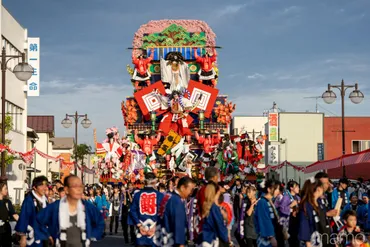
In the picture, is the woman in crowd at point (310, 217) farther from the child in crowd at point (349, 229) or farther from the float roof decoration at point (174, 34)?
the float roof decoration at point (174, 34)

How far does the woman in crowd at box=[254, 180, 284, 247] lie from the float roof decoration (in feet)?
159

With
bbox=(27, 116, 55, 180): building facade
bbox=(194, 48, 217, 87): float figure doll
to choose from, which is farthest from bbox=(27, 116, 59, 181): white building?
bbox=(194, 48, 217, 87): float figure doll

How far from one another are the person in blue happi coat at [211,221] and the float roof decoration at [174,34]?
50173 millimetres

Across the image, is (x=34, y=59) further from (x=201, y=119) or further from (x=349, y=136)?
(x=349, y=136)

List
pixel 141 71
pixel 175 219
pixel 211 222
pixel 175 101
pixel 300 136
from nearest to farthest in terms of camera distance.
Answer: pixel 211 222 → pixel 175 219 → pixel 175 101 → pixel 141 71 → pixel 300 136

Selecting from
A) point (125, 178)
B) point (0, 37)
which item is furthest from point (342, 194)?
point (125, 178)

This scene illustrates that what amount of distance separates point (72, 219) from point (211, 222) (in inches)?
81.1

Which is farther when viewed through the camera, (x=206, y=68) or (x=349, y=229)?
(x=206, y=68)

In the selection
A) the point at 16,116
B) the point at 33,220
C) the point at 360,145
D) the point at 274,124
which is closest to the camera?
the point at 33,220

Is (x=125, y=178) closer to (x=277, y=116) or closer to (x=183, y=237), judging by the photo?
(x=277, y=116)

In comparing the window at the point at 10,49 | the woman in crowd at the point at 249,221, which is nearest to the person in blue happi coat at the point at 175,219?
the woman in crowd at the point at 249,221

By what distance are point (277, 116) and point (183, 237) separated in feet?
218

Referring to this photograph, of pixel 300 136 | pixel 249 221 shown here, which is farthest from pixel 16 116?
pixel 300 136

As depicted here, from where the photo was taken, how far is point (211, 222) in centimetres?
972
